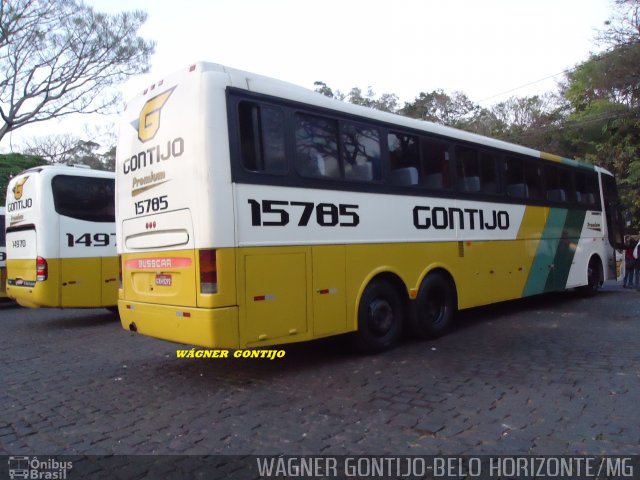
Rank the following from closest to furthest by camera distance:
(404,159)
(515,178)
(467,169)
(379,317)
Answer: (379,317), (404,159), (467,169), (515,178)

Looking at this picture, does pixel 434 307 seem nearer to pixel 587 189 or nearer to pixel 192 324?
pixel 192 324

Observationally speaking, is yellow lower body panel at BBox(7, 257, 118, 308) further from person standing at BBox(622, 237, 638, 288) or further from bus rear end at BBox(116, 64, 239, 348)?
person standing at BBox(622, 237, 638, 288)

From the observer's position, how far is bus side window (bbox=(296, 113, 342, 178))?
18.2 feet

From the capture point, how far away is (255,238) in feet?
16.4

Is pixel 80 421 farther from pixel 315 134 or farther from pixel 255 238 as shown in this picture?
pixel 315 134

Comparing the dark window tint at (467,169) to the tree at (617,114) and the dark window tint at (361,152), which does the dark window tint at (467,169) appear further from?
the tree at (617,114)

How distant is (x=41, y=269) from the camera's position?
355 inches

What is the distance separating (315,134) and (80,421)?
→ 12.2 ft

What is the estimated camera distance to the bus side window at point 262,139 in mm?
5062

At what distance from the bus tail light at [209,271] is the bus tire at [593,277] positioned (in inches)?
389

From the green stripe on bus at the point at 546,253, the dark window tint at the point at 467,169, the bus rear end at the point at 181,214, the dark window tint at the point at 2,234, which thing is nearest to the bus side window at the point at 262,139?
the bus rear end at the point at 181,214

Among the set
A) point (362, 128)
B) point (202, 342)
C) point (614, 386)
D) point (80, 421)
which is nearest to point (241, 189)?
point (202, 342)

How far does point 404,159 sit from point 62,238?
6.54 m

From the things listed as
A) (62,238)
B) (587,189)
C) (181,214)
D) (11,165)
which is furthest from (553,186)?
(11,165)
